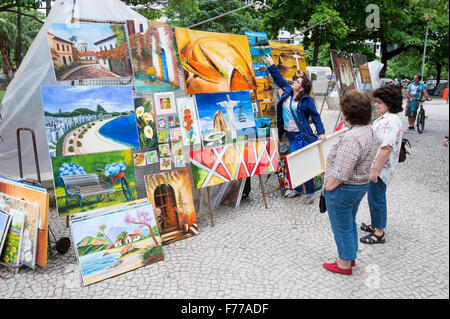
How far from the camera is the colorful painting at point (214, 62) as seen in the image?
3498 mm

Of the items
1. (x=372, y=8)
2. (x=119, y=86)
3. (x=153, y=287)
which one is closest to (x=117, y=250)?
(x=153, y=287)

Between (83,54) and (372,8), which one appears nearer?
(83,54)

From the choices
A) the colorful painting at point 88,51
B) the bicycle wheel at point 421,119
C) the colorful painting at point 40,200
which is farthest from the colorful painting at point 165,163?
the bicycle wheel at point 421,119

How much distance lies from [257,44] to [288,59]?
0.79 m

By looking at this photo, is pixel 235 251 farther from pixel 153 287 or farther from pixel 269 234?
pixel 153 287

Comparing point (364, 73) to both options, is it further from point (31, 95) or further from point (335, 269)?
point (31, 95)

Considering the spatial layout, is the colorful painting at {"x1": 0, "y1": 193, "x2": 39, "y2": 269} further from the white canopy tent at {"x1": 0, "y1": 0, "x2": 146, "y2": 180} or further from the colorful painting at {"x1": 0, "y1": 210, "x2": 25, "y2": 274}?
the white canopy tent at {"x1": 0, "y1": 0, "x2": 146, "y2": 180}

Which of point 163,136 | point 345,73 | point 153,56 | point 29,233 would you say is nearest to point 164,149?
point 163,136

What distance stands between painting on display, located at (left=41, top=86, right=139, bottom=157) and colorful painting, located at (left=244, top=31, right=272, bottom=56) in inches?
77.3

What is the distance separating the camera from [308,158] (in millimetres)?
3992

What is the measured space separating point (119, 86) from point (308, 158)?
7.93ft

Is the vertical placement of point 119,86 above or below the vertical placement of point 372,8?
below

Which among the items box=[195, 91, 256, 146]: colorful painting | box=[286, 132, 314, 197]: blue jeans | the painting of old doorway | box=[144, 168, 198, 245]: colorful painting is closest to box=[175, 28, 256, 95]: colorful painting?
box=[195, 91, 256, 146]: colorful painting
